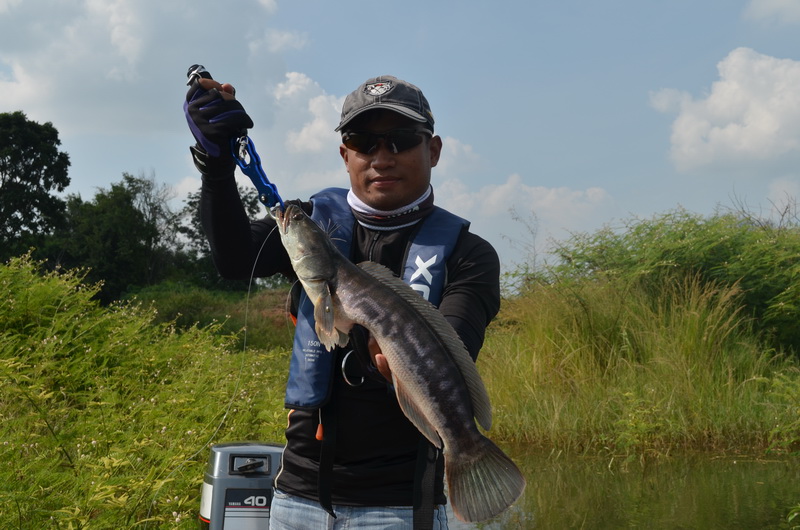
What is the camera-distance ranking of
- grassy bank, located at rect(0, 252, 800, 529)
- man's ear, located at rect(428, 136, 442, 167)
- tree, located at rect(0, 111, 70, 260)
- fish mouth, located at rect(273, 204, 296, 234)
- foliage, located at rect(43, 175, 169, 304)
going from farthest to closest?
1. foliage, located at rect(43, 175, 169, 304)
2. tree, located at rect(0, 111, 70, 260)
3. grassy bank, located at rect(0, 252, 800, 529)
4. man's ear, located at rect(428, 136, 442, 167)
5. fish mouth, located at rect(273, 204, 296, 234)

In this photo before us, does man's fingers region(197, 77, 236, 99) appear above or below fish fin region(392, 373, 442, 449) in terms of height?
above

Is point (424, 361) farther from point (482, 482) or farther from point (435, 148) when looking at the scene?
point (435, 148)

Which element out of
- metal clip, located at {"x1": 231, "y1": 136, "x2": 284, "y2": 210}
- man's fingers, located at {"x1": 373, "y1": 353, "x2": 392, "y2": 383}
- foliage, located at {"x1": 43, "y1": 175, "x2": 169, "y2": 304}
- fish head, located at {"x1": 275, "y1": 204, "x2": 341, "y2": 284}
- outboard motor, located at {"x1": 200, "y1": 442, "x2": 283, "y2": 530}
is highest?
foliage, located at {"x1": 43, "y1": 175, "x2": 169, "y2": 304}

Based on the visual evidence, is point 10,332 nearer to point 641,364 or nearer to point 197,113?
point 197,113

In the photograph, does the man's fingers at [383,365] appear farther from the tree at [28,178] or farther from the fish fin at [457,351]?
the tree at [28,178]

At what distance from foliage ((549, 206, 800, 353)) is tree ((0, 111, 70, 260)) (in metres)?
29.8

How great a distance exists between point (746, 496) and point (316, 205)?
5648mm

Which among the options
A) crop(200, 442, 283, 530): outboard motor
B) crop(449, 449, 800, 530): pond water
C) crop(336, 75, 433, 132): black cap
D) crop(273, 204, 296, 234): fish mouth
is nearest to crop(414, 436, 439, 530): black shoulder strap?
crop(273, 204, 296, 234): fish mouth

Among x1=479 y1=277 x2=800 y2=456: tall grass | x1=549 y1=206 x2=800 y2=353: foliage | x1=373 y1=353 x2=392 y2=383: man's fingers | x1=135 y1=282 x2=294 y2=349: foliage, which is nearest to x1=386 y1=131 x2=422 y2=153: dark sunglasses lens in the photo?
x1=373 y1=353 x2=392 y2=383: man's fingers

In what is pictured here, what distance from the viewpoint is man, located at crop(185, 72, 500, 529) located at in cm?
239

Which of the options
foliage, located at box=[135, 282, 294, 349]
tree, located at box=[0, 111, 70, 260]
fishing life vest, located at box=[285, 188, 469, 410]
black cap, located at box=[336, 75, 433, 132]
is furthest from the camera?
tree, located at box=[0, 111, 70, 260]

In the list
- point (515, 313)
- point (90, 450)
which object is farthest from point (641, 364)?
point (90, 450)

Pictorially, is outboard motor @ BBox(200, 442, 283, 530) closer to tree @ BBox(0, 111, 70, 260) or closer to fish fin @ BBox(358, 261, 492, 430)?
fish fin @ BBox(358, 261, 492, 430)

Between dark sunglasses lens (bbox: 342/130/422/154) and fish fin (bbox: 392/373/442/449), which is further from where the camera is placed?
dark sunglasses lens (bbox: 342/130/422/154)
